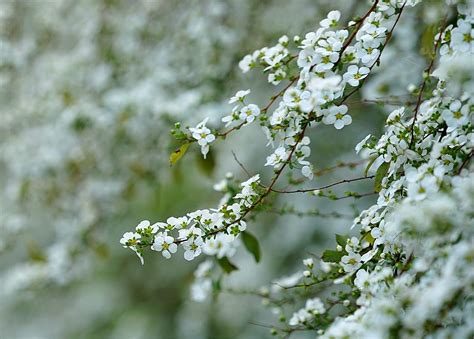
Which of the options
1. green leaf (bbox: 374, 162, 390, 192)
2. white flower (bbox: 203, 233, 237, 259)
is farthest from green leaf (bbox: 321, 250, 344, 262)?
white flower (bbox: 203, 233, 237, 259)

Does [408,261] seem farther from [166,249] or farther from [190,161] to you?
[190,161]

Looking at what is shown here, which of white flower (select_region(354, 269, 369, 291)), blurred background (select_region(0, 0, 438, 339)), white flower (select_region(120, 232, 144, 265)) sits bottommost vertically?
white flower (select_region(354, 269, 369, 291))

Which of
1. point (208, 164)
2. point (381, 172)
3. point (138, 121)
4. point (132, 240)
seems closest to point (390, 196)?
point (381, 172)

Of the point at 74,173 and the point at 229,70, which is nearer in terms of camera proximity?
the point at 229,70

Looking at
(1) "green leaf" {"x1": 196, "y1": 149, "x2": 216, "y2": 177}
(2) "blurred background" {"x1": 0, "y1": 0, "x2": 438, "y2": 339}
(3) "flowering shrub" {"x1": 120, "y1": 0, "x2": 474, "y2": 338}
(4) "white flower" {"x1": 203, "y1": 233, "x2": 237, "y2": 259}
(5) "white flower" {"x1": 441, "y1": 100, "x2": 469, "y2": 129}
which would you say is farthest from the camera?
(2) "blurred background" {"x1": 0, "y1": 0, "x2": 438, "y2": 339}

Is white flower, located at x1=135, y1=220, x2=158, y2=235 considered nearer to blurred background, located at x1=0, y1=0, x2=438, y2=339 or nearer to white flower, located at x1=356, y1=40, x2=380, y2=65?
white flower, located at x1=356, y1=40, x2=380, y2=65

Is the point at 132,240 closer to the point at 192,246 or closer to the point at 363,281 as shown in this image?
the point at 192,246

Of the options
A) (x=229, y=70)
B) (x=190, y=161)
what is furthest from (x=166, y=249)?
(x=190, y=161)
